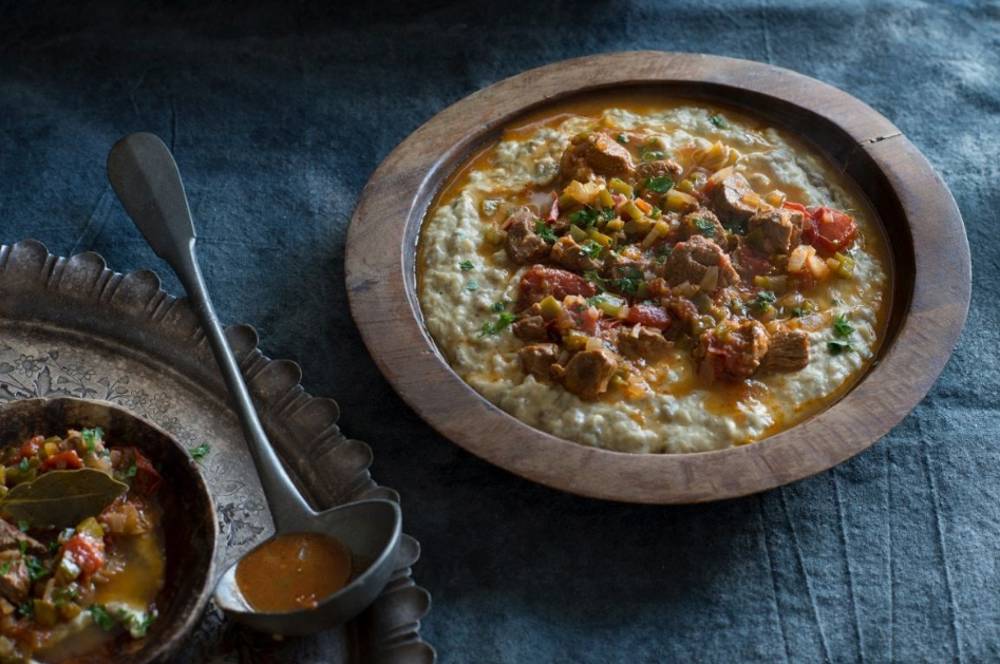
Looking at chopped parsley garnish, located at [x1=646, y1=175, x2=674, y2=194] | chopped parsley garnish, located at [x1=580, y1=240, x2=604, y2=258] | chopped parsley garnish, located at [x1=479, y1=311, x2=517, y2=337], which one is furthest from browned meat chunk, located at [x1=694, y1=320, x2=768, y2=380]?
chopped parsley garnish, located at [x1=646, y1=175, x2=674, y2=194]

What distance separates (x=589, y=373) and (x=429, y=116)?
237 centimetres

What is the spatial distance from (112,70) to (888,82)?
440 centimetres

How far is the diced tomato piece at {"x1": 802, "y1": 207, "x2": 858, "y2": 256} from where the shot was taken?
501cm

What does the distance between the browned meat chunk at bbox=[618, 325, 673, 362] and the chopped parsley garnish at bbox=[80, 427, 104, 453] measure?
2.04 m

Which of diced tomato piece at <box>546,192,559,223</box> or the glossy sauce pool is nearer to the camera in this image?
the glossy sauce pool

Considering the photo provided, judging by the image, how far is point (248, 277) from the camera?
17.5 feet

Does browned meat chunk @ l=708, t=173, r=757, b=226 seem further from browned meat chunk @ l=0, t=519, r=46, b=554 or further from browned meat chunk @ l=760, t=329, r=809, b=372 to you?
browned meat chunk @ l=0, t=519, r=46, b=554

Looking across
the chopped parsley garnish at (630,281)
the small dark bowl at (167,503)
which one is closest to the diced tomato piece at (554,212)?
the chopped parsley garnish at (630,281)

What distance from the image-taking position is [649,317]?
4703mm

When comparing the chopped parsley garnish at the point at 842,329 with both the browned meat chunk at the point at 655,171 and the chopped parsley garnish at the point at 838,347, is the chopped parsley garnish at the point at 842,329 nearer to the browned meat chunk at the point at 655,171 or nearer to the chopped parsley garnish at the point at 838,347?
the chopped parsley garnish at the point at 838,347

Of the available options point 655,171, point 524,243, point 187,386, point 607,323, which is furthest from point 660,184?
point 187,386

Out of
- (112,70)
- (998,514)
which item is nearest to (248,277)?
(112,70)

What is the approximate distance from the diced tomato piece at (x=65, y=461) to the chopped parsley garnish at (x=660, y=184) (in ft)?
9.18

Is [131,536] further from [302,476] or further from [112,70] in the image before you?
[112,70]
